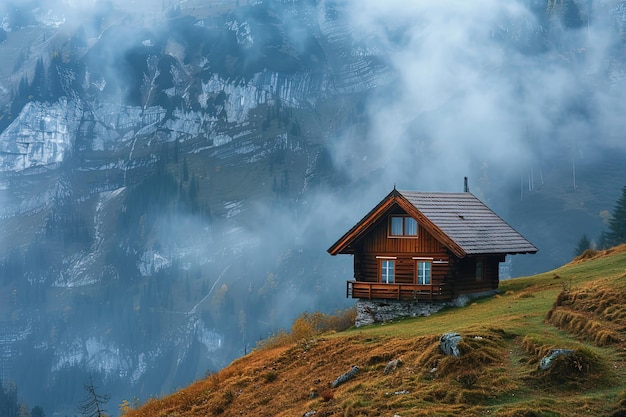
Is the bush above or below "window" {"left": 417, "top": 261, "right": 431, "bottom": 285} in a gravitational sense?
below

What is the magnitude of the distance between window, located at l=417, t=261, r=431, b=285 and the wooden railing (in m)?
1.77

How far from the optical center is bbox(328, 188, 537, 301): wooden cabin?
172ft

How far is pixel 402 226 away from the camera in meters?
54.8

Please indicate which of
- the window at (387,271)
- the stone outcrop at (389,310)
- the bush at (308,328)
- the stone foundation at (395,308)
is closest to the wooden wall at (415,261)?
the window at (387,271)

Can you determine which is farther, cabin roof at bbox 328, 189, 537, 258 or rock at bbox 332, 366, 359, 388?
cabin roof at bbox 328, 189, 537, 258

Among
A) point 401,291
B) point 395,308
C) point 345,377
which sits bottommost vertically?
point 345,377

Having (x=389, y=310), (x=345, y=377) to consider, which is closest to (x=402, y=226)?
(x=389, y=310)

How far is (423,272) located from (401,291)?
8.07 ft

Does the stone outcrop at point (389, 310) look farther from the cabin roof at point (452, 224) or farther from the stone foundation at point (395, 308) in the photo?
the cabin roof at point (452, 224)

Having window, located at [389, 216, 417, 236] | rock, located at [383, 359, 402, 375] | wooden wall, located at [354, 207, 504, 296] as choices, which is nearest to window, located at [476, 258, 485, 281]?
wooden wall, located at [354, 207, 504, 296]

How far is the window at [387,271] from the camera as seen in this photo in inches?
2170

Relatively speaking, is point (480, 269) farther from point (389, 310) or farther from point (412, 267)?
point (389, 310)

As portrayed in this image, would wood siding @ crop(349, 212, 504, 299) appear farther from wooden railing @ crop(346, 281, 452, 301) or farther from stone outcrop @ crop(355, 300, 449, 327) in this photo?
stone outcrop @ crop(355, 300, 449, 327)

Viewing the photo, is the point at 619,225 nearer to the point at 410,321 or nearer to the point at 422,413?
the point at 410,321
